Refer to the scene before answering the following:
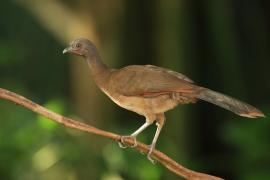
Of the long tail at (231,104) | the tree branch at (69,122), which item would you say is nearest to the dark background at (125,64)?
the long tail at (231,104)

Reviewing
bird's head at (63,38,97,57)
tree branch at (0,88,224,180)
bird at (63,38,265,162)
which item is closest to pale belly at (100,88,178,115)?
bird at (63,38,265,162)

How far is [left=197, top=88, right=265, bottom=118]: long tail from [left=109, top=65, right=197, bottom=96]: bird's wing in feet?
0.30

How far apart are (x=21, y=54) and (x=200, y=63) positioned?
1586 millimetres

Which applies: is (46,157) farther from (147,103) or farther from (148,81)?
(148,81)

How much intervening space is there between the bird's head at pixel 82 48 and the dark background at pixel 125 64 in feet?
6.80

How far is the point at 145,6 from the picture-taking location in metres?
6.28

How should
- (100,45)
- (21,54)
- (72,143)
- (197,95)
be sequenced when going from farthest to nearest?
(21,54) < (100,45) < (72,143) < (197,95)

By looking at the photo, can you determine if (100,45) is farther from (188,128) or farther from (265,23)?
(265,23)

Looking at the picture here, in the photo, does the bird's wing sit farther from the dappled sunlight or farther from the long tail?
the dappled sunlight

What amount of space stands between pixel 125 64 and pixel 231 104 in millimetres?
3950

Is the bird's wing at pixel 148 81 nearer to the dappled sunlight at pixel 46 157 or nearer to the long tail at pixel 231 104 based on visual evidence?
the long tail at pixel 231 104

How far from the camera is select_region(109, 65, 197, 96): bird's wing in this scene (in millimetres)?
2299

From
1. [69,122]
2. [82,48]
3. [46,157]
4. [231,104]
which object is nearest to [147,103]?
[82,48]

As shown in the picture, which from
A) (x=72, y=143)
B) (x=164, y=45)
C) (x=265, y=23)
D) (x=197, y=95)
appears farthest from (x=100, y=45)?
(x=197, y=95)
